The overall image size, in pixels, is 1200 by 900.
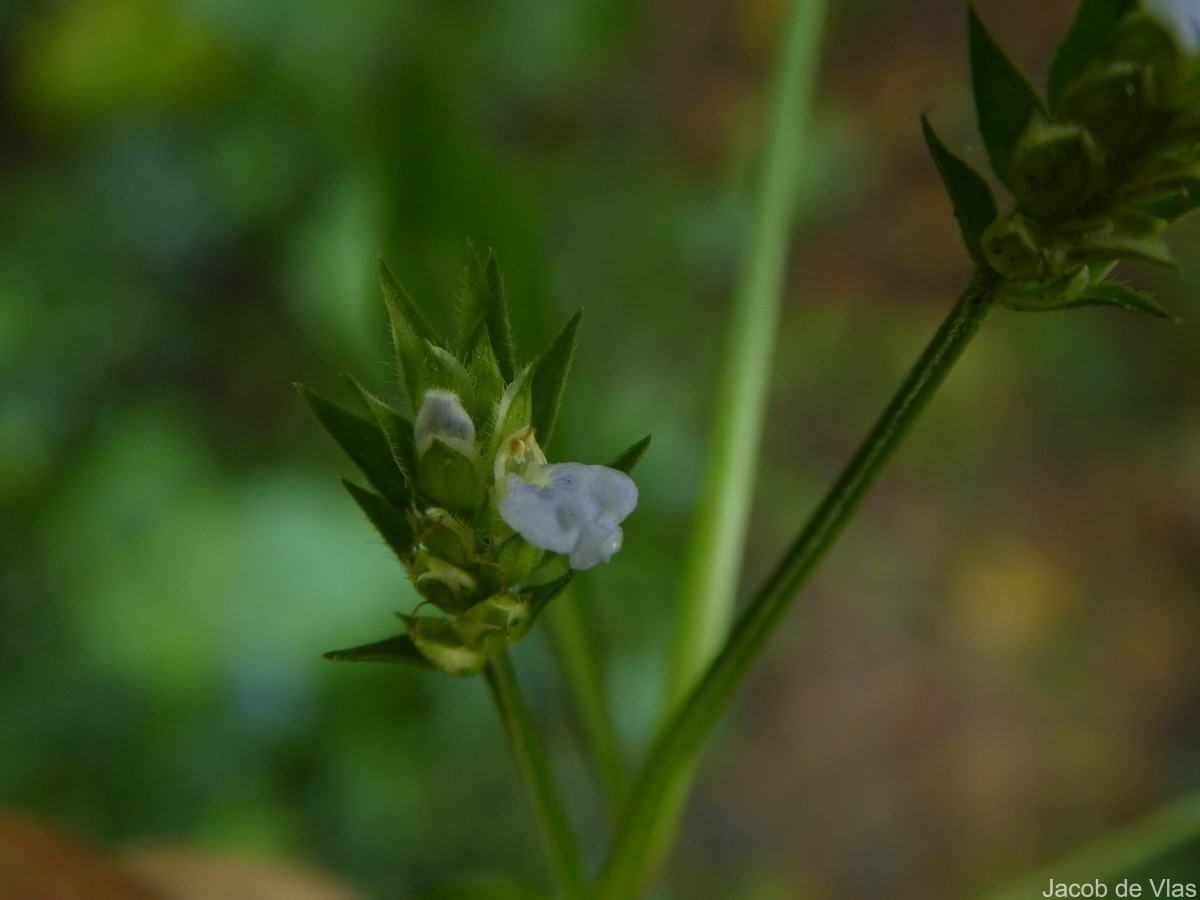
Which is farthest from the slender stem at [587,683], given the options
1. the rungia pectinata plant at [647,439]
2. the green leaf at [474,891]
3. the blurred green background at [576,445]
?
the blurred green background at [576,445]

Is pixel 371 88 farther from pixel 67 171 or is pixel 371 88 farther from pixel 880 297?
pixel 880 297

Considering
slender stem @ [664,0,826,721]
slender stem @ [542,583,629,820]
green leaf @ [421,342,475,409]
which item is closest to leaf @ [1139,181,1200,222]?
green leaf @ [421,342,475,409]

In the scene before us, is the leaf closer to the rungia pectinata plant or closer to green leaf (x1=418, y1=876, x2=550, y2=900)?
the rungia pectinata plant

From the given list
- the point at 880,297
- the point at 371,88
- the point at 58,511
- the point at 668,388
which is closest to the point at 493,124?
the point at 371,88

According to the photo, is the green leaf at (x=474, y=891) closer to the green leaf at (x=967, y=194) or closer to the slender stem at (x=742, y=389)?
the slender stem at (x=742, y=389)

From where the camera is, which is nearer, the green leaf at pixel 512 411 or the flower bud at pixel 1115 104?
the flower bud at pixel 1115 104

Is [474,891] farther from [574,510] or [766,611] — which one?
[574,510]
